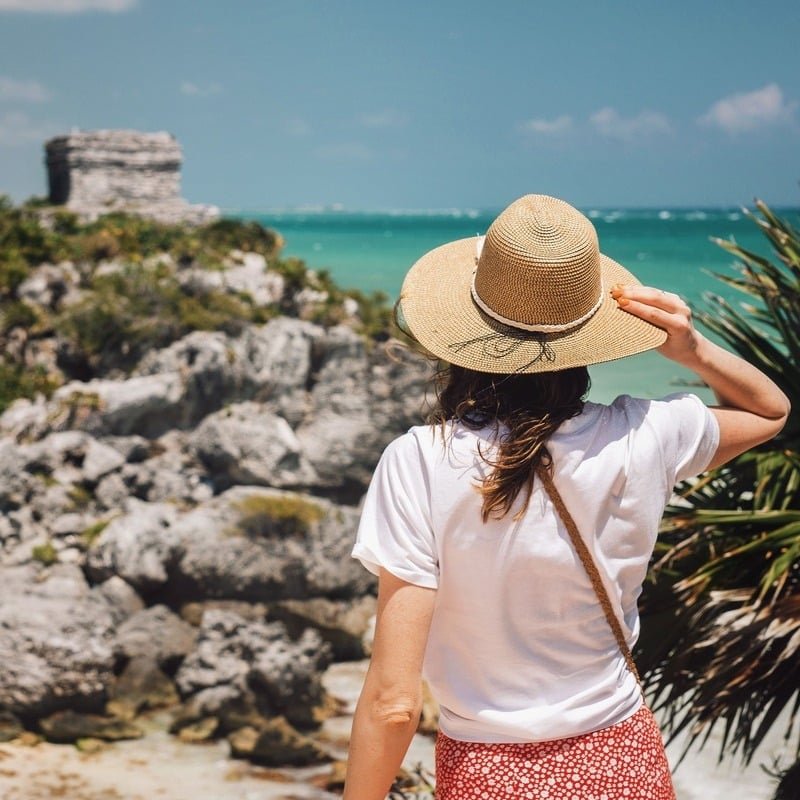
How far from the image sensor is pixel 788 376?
3781 millimetres

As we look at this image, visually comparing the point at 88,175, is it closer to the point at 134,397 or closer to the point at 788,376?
the point at 134,397

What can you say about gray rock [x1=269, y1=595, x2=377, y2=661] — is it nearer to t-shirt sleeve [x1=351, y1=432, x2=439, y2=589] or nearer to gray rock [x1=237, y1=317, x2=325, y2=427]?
gray rock [x1=237, y1=317, x2=325, y2=427]

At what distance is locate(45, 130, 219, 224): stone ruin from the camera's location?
24.5 metres

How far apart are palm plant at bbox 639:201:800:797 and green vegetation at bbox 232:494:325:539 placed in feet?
23.4

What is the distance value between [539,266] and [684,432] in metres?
0.33

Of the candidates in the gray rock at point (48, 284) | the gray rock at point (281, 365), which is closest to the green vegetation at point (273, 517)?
the gray rock at point (281, 365)

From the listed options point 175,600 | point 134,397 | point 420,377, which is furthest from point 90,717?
point 420,377

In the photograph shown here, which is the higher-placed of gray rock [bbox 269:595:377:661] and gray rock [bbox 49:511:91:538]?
gray rock [bbox 49:511:91:538]

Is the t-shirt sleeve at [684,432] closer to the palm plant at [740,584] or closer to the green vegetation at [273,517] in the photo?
the palm plant at [740,584]

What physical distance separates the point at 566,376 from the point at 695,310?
2.75m

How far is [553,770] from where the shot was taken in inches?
54.7

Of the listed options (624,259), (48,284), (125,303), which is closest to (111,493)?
(125,303)

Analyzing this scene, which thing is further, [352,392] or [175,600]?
[352,392]

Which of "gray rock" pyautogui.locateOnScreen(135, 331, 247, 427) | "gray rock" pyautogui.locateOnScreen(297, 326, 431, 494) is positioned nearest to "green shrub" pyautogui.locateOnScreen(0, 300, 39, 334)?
"gray rock" pyautogui.locateOnScreen(135, 331, 247, 427)
